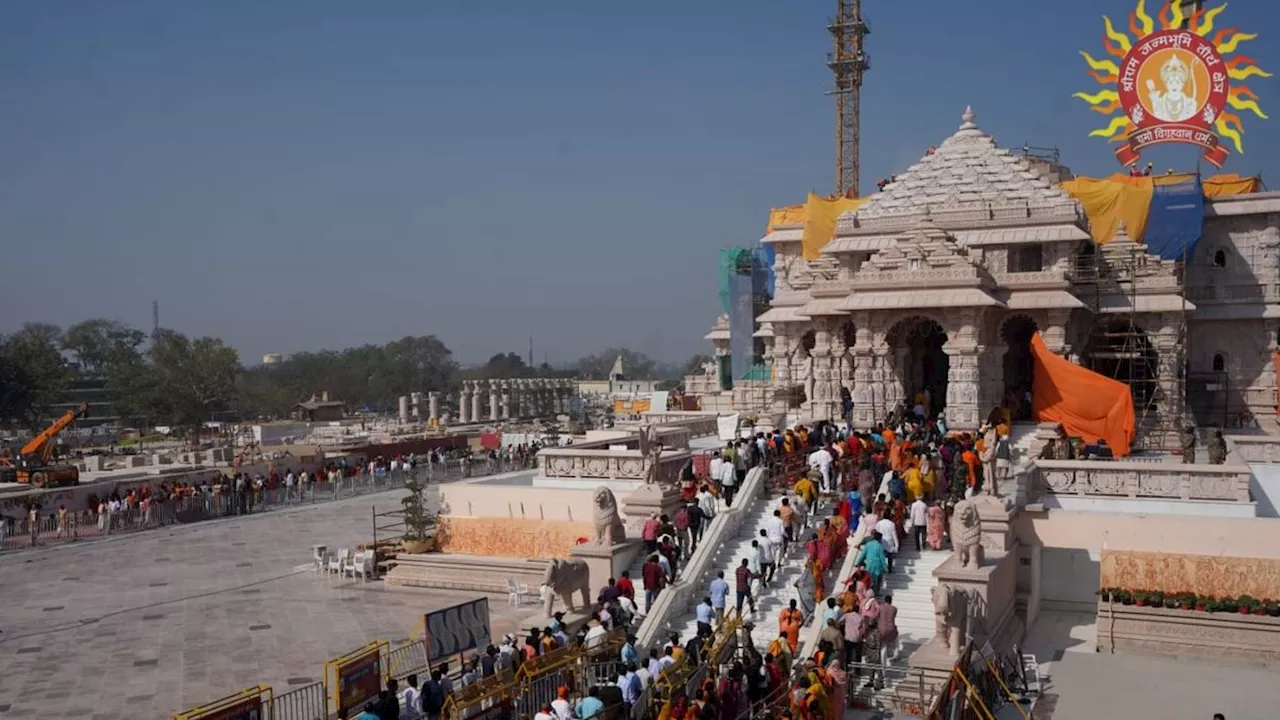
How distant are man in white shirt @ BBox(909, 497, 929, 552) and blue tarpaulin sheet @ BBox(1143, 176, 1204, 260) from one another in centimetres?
2028

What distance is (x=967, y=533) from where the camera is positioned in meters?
16.1

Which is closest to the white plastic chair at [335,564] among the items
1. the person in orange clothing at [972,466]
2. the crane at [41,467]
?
the person in orange clothing at [972,466]

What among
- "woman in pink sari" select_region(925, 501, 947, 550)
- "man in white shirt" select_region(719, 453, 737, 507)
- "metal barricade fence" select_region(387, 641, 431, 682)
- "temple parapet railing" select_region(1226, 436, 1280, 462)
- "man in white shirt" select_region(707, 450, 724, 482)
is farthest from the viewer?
"temple parapet railing" select_region(1226, 436, 1280, 462)

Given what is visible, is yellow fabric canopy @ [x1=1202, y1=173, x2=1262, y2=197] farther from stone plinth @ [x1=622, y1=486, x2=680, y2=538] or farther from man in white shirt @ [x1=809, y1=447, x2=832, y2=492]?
stone plinth @ [x1=622, y1=486, x2=680, y2=538]

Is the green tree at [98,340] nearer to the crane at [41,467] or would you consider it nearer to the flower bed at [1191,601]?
the crane at [41,467]

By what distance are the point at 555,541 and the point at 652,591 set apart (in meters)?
6.06

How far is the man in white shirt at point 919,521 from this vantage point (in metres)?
18.0

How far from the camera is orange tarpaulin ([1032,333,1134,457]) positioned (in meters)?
25.1

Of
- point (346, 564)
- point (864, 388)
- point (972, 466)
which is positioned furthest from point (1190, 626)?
point (346, 564)

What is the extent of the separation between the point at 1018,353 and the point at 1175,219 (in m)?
7.06

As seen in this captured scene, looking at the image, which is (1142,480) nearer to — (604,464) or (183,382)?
(604,464)

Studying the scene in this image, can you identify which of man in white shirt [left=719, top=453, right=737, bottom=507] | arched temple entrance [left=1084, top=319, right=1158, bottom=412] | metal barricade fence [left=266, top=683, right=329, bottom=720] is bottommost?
metal barricade fence [left=266, top=683, right=329, bottom=720]

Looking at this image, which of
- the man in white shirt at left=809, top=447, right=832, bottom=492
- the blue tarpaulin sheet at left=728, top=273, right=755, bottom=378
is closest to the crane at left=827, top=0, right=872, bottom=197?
the blue tarpaulin sheet at left=728, top=273, right=755, bottom=378

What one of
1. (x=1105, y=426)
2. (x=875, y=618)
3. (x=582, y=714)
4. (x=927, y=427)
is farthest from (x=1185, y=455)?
(x=582, y=714)
